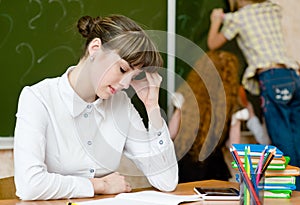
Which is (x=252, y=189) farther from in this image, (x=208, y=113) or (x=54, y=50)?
(x=208, y=113)

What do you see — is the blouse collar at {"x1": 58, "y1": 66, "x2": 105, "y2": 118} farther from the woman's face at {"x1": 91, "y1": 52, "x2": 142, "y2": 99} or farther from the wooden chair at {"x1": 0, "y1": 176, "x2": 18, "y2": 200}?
the wooden chair at {"x1": 0, "y1": 176, "x2": 18, "y2": 200}

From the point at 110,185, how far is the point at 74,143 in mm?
208

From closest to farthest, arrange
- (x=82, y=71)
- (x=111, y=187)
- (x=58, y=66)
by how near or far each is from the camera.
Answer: (x=111, y=187)
(x=82, y=71)
(x=58, y=66)

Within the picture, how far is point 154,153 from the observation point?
1.96 meters

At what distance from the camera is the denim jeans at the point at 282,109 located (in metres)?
3.03

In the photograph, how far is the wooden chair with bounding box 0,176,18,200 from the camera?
1.84 metres

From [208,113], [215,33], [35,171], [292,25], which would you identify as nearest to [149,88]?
[35,171]

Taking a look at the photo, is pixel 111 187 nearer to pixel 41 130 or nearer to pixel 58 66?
pixel 41 130

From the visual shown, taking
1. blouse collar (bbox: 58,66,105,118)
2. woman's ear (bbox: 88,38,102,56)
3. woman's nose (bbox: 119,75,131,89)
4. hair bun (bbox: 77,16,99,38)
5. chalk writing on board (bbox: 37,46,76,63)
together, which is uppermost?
hair bun (bbox: 77,16,99,38)

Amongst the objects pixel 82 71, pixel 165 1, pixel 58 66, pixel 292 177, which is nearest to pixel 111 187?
pixel 82 71

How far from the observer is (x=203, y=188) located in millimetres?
1822

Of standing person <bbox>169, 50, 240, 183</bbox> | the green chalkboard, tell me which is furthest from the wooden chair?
standing person <bbox>169, 50, 240, 183</bbox>

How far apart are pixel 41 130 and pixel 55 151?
11cm

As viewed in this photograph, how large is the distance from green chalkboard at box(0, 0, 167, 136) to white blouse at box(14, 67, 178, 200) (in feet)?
1.97
